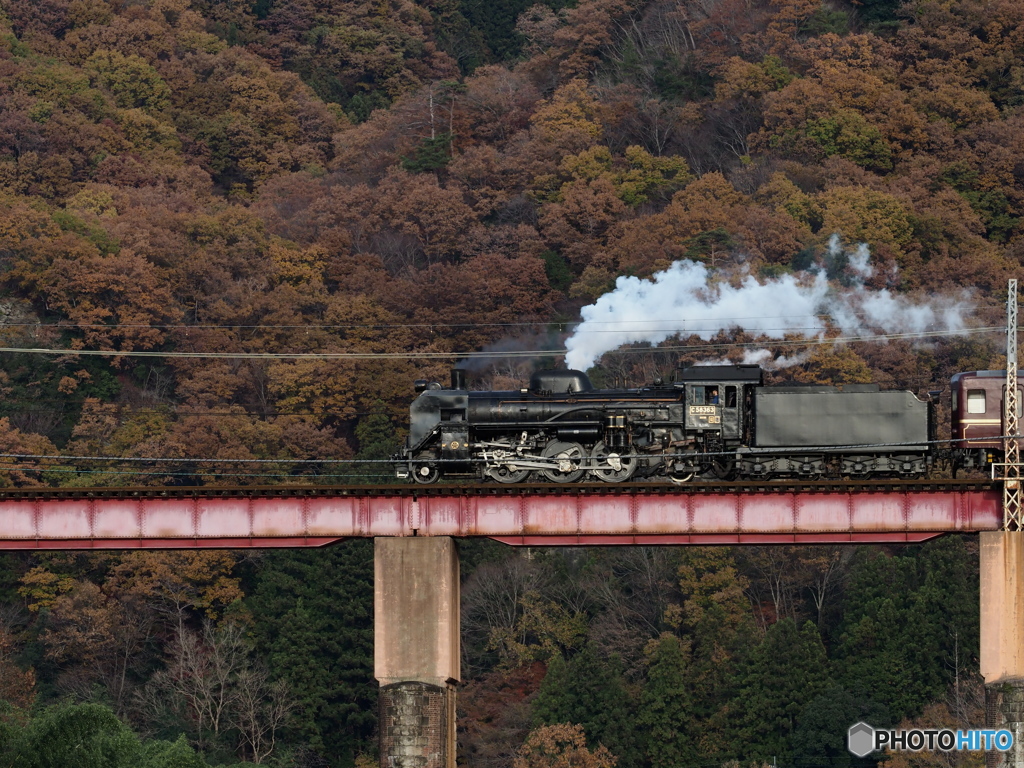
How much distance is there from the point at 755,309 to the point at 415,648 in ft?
129

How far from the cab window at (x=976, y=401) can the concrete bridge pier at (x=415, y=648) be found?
61.0ft

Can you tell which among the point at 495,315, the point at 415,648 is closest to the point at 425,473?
the point at 415,648

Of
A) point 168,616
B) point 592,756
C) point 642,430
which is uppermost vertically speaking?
point 642,430

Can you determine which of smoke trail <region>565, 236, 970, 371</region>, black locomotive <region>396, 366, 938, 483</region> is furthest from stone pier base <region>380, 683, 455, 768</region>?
smoke trail <region>565, 236, 970, 371</region>

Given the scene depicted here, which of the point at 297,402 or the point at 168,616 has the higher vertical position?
the point at 297,402

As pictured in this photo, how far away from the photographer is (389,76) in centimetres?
17300

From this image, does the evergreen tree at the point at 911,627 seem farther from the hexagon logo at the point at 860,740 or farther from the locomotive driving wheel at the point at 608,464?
the locomotive driving wheel at the point at 608,464

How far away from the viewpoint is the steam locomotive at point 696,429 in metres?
66.2

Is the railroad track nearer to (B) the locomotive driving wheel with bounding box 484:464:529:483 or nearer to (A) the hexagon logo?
(B) the locomotive driving wheel with bounding box 484:464:529:483

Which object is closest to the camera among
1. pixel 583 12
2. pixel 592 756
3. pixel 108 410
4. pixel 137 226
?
pixel 592 756

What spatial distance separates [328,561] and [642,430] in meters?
41.8

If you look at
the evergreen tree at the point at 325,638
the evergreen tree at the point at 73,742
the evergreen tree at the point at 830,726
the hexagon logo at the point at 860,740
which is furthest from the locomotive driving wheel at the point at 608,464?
the evergreen tree at the point at 325,638

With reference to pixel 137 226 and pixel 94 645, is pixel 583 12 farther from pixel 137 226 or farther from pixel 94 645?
pixel 94 645

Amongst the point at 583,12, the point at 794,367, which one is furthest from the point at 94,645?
the point at 583,12
